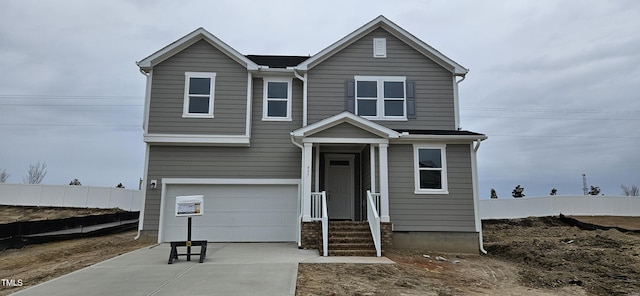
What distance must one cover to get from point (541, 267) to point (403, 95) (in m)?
6.59

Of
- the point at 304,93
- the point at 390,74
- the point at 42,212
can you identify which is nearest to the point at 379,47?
the point at 390,74

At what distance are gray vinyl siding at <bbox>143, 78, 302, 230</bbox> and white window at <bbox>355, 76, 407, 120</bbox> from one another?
2363 millimetres

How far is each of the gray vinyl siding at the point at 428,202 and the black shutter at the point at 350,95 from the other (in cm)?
206

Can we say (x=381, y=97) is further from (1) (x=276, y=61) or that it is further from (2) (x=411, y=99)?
(1) (x=276, y=61)

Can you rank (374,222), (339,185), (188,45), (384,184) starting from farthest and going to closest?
(339,185), (188,45), (384,184), (374,222)

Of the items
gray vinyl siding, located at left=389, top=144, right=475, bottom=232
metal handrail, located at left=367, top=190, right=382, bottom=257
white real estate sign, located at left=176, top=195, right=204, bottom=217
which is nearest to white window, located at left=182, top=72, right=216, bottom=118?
white real estate sign, located at left=176, top=195, right=204, bottom=217

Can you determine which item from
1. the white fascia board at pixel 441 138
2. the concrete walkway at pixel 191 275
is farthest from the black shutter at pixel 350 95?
the concrete walkway at pixel 191 275

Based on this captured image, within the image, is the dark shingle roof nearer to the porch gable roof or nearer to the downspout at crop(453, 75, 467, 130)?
the porch gable roof

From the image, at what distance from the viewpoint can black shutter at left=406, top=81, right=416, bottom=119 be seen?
496 inches

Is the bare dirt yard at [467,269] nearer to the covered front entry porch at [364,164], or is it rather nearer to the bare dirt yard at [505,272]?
the bare dirt yard at [505,272]

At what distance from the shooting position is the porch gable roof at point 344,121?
35.4 feet

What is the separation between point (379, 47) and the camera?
13.1m

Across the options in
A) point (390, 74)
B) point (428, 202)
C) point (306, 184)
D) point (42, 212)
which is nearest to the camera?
point (306, 184)

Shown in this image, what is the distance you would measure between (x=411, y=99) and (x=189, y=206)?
8.13 metres
